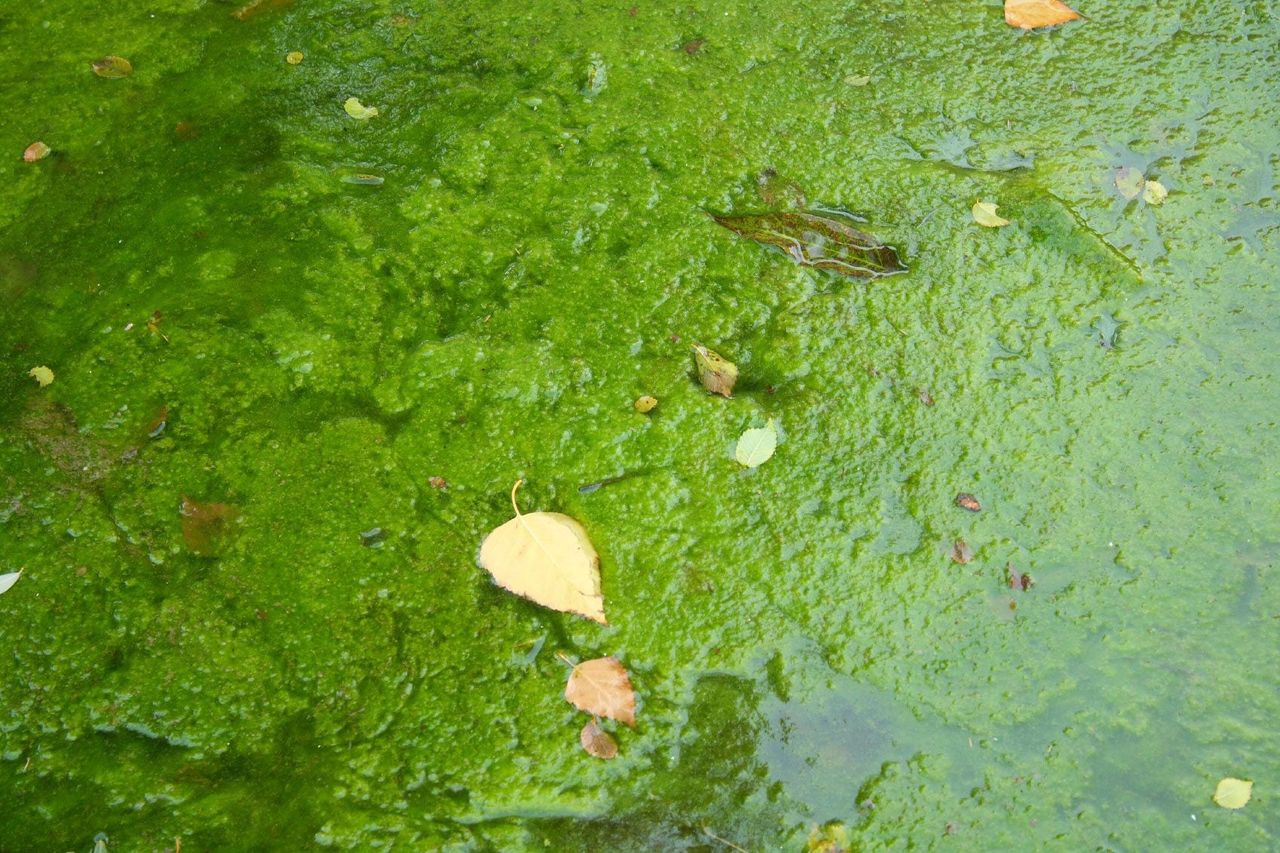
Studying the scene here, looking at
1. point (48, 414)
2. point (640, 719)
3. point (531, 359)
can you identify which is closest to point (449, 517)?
point (531, 359)

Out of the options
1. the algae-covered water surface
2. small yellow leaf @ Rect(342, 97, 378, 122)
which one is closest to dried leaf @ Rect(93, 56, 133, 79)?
the algae-covered water surface

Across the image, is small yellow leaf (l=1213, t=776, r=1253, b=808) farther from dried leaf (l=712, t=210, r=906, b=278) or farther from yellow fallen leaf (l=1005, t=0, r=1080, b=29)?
yellow fallen leaf (l=1005, t=0, r=1080, b=29)

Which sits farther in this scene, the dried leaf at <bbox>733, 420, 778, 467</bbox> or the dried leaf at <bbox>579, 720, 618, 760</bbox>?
the dried leaf at <bbox>733, 420, 778, 467</bbox>

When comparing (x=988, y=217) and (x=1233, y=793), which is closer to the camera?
(x=1233, y=793)

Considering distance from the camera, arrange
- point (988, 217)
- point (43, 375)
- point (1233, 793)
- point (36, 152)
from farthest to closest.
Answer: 1. point (36, 152)
2. point (988, 217)
3. point (43, 375)
4. point (1233, 793)

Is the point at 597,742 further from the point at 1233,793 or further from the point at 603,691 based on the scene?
the point at 1233,793

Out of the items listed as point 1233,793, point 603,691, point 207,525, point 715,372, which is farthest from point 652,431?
point 1233,793
